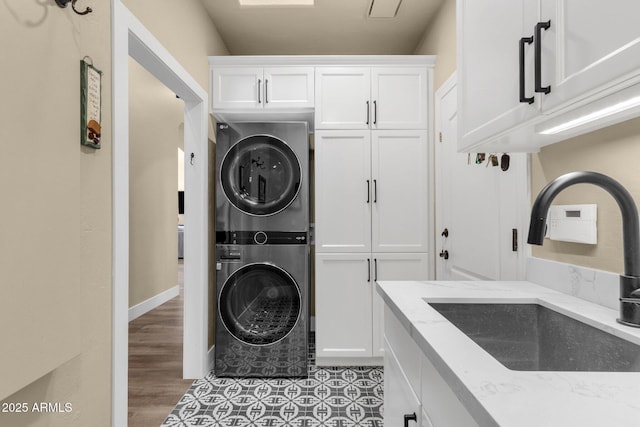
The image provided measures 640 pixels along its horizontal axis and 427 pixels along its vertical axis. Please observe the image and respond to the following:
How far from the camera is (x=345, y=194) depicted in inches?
104

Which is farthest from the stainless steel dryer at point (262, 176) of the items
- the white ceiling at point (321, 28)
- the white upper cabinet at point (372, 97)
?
the white ceiling at point (321, 28)

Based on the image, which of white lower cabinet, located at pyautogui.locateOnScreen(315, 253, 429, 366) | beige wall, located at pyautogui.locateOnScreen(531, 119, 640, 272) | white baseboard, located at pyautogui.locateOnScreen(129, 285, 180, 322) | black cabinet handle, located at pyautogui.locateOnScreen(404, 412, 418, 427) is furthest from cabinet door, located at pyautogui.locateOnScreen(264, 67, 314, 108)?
white baseboard, located at pyautogui.locateOnScreen(129, 285, 180, 322)

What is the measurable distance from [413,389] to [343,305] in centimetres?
168

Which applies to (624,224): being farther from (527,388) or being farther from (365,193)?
(365,193)

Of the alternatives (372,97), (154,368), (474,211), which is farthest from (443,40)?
(154,368)

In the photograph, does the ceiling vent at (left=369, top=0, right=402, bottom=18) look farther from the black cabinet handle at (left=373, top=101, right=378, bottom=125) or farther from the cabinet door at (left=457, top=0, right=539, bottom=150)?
the cabinet door at (left=457, top=0, right=539, bottom=150)

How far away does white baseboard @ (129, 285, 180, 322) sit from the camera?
3816mm

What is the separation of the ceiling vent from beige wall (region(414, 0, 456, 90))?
0.33 metres

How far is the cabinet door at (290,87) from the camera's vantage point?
2.65 metres

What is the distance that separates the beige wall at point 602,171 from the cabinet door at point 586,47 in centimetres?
41

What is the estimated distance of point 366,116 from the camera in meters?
2.64

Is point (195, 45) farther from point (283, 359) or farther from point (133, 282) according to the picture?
point (133, 282)

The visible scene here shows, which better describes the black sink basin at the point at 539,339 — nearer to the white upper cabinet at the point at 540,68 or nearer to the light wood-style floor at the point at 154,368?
the white upper cabinet at the point at 540,68
